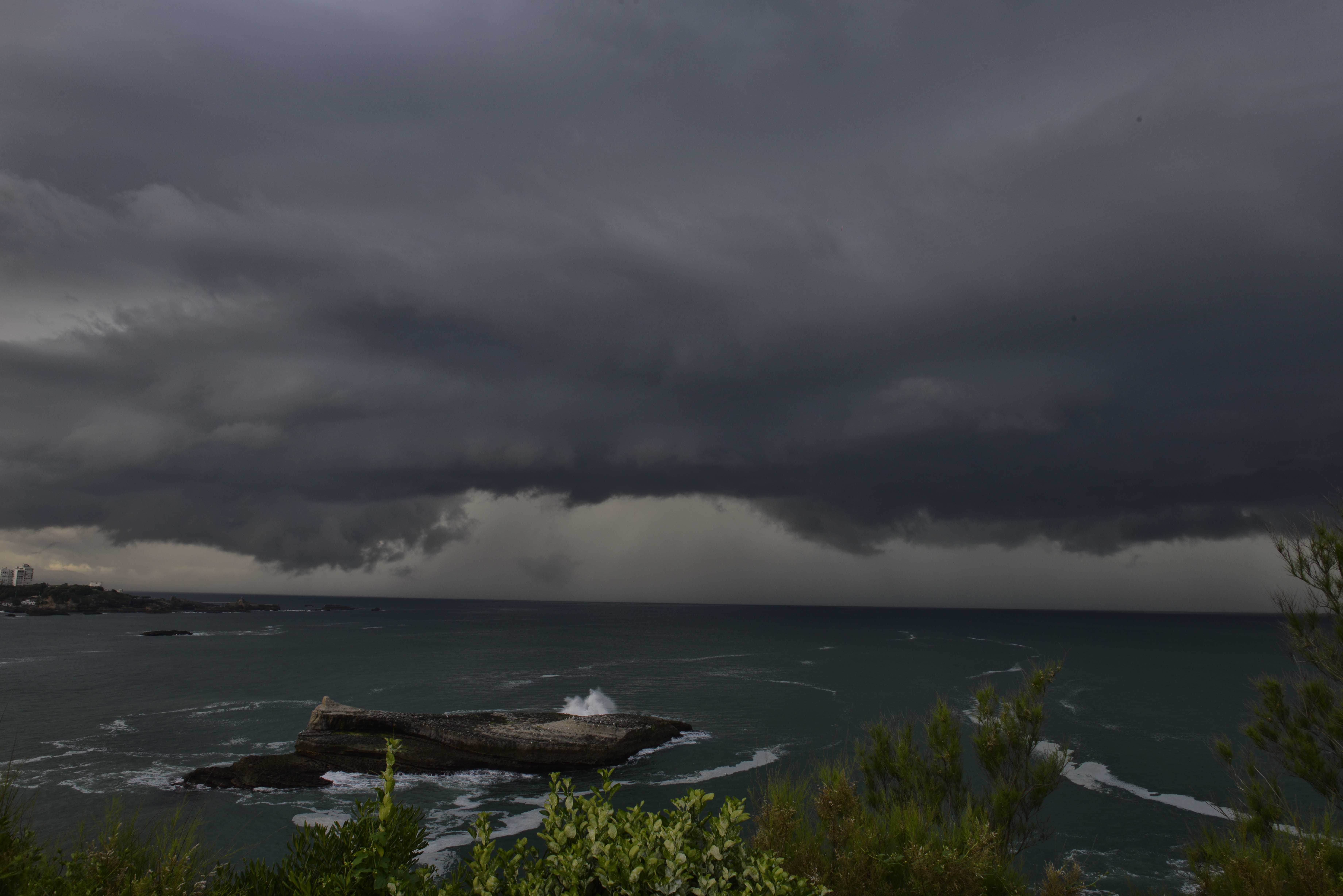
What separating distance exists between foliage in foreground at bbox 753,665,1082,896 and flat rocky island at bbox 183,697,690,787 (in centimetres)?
2614

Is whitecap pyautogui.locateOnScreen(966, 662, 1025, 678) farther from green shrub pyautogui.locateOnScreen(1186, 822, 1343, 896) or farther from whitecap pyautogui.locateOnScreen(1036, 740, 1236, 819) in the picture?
green shrub pyautogui.locateOnScreen(1186, 822, 1343, 896)

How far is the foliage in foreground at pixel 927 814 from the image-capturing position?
901cm

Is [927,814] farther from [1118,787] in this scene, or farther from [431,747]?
[431,747]

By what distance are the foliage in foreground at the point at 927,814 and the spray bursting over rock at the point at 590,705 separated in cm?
3820

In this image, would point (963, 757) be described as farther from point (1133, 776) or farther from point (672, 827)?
point (672, 827)

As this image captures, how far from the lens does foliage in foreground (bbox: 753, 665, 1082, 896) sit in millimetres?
9008

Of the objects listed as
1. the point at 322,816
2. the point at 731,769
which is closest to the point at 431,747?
the point at 322,816

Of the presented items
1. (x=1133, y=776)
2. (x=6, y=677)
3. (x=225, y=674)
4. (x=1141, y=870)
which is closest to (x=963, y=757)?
(x=1133, y=776)

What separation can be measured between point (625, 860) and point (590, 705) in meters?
53.6

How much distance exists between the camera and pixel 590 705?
55.7 metres

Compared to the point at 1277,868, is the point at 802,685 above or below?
below

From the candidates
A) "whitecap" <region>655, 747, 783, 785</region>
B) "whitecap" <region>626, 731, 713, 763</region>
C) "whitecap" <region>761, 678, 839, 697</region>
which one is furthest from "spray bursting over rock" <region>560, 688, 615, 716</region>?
"whitecap" <region>761, 678, 839, 697</region>

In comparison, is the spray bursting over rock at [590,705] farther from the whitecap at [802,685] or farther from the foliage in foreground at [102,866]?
the foliage in foreground at [102,866]

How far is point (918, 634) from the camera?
152 meters
